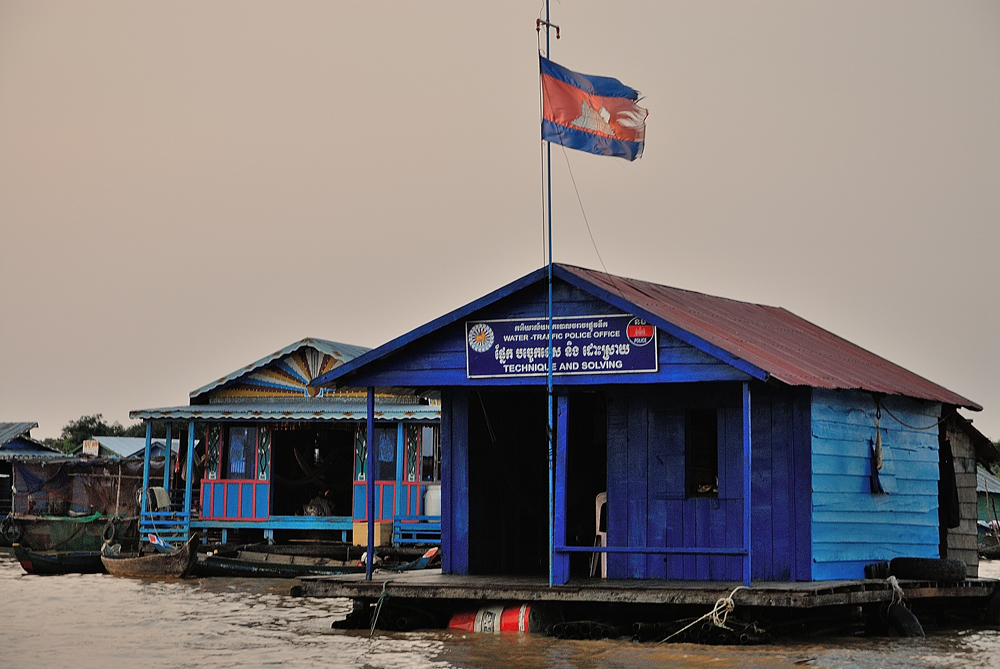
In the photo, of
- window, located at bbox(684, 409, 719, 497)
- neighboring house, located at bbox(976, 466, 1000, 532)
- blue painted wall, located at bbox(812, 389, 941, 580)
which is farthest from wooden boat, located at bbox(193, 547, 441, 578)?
neighboring house, located at bbox(976, 466, 1000, 532)

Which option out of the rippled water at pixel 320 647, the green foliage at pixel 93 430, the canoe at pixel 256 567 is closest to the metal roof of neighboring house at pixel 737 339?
the rippled water at pixel 320 647

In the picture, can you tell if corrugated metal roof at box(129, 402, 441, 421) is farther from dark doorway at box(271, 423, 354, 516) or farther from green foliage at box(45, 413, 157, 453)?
green foliage at box(45, 413, 157, 453)

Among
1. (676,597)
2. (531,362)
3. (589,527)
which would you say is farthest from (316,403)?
(676,597)

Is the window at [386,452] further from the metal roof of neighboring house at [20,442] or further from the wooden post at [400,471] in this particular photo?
the metal roof of neighboring house at [20,442]

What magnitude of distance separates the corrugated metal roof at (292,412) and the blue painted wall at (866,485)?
487 inches

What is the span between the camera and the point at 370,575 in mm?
16656

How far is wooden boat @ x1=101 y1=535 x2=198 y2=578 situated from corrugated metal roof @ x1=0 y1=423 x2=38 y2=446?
25.4 meters

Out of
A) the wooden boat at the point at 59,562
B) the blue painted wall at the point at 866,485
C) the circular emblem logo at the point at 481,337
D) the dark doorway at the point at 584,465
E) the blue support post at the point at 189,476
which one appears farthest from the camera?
the blue support post at the point at 189,476

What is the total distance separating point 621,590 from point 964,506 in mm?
7672

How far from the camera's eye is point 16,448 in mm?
52062

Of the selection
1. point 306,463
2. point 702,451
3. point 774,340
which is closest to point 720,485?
point 702,451

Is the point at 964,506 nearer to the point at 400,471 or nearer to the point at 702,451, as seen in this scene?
the point at 702,451

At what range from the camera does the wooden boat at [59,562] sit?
27.2 metres

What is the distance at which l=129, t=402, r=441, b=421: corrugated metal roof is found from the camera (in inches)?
1125
